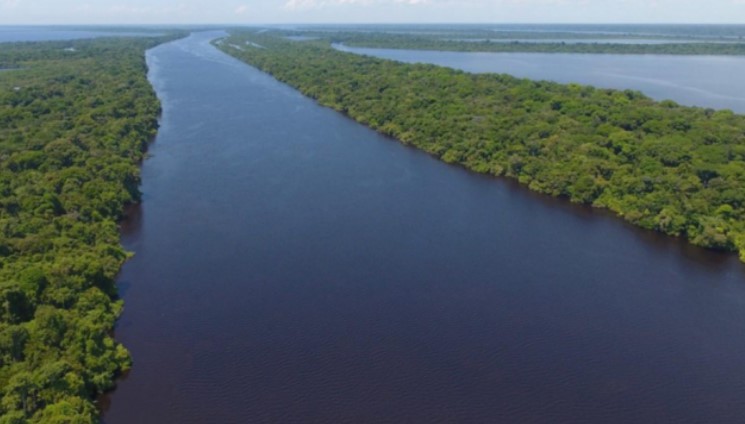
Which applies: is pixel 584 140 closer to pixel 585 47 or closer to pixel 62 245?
pixel 62 245

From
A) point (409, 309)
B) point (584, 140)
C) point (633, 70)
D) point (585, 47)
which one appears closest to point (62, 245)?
point (409, 309)

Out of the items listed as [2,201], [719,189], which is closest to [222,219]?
[2,201]

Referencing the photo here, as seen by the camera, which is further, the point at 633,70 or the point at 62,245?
the point at 633,70

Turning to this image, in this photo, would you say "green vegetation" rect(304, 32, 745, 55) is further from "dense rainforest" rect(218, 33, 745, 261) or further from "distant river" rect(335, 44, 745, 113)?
"dense rainforest" rect(218, 33, 745, 261)

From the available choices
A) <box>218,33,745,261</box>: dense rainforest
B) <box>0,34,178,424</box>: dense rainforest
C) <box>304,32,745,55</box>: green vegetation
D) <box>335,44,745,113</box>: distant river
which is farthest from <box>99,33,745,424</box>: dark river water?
<box>304,32,745,55</box>: green vegetation

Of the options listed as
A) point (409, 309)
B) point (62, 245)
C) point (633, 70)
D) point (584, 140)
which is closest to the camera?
point (409, 309)

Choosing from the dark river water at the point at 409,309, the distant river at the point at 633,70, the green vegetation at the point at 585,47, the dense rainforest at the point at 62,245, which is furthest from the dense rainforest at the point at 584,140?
the green vegetation at the point at 585,47

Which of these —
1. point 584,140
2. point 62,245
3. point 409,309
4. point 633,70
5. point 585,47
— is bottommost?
point 409,309
